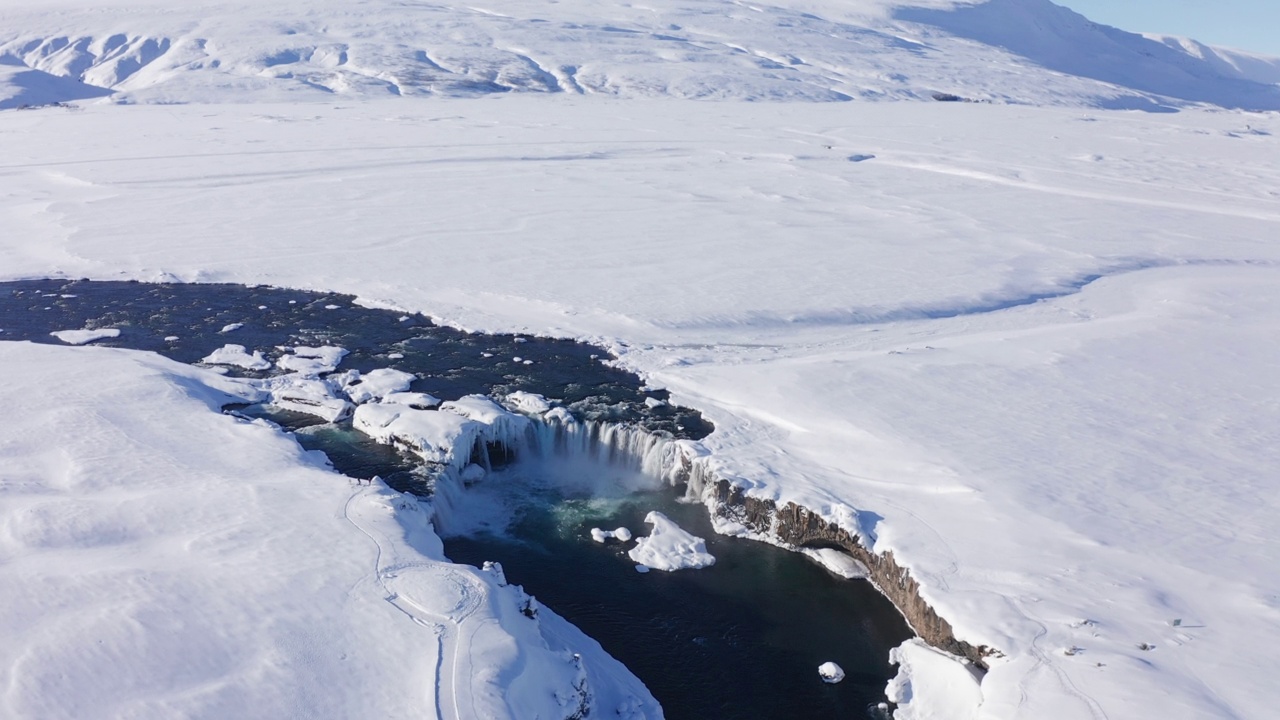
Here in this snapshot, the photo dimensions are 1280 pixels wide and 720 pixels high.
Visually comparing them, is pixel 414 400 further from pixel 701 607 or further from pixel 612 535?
pixel 701 607

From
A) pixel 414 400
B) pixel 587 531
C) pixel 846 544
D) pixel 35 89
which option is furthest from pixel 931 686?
pixel 35 89

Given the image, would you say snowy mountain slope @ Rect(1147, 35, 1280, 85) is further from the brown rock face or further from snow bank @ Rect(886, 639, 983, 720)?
snow bank @ Rect(886, 639, 983, 720)

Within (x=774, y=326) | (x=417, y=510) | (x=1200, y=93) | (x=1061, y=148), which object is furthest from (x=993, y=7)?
(x=417, y=510)

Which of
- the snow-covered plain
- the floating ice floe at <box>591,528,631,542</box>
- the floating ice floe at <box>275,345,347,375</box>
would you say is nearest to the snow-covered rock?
the snow-covered plain

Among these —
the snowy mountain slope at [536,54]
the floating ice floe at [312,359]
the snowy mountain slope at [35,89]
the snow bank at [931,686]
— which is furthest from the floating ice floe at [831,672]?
the snowy mountain slope at [35,89]

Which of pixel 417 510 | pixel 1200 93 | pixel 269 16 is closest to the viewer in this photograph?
pixel 417 510

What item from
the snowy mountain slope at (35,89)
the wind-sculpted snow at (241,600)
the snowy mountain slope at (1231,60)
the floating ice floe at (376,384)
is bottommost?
the snowy mountain slope at (35,89)

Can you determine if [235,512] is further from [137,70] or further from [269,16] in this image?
[269,16]

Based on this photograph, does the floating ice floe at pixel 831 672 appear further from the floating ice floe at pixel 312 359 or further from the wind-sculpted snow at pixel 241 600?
the floating ice floe at pixel 312 359
